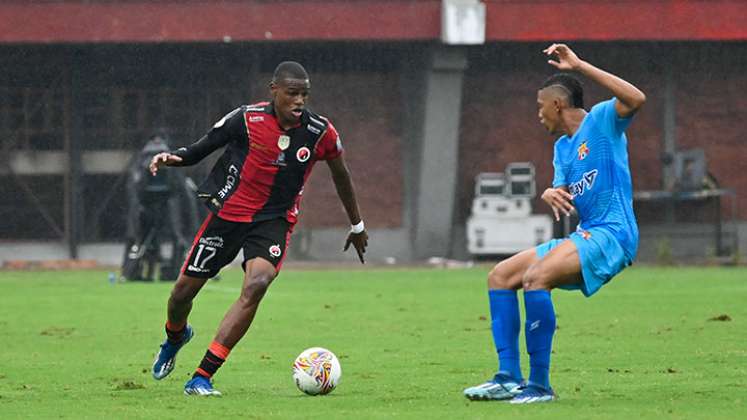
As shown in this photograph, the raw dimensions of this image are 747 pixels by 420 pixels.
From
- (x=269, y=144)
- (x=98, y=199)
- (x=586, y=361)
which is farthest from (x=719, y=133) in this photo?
(x=269, y=144)

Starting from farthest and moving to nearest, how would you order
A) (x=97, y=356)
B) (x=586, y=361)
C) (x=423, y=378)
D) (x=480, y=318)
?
(x=480, y=318) → (x=97, y=356) → (x=586, y=361) → (x=423, y=378)

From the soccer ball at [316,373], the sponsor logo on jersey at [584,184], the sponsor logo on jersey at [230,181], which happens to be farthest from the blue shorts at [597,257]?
the sponsor logo on jersey at [230,181]

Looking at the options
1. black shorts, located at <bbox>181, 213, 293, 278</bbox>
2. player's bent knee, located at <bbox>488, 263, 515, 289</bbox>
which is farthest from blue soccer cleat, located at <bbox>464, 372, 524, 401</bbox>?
black shorts, located at <bbox>181, 213, 293, 278</bbox>

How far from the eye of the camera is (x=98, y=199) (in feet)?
121

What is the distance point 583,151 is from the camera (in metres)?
9.10

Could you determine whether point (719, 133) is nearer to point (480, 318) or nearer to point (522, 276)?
point (480, 318)

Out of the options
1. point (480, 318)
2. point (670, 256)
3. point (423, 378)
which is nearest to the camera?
point (423, 378)

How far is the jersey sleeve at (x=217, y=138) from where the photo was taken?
10039mm

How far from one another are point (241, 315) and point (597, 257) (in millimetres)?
2339

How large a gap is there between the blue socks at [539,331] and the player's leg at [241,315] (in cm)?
179

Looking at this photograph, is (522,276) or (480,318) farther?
(480,318)

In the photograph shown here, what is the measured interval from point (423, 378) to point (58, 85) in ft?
89.6

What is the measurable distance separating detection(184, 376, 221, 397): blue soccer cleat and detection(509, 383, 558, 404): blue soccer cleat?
77.0 inches

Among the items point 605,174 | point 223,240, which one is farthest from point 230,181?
point 605,174
